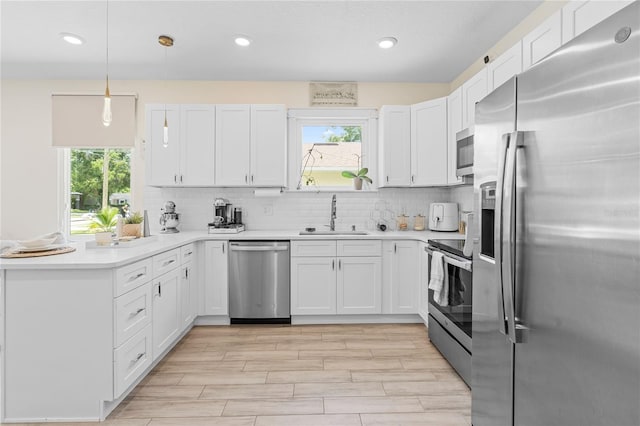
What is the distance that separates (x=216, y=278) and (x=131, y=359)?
1.42 meters

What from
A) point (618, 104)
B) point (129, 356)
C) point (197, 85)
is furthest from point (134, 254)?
point (197, 85)

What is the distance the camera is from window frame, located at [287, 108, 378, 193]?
4.10 m

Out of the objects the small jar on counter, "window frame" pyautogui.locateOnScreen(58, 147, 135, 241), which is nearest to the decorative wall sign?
the small jar on counter

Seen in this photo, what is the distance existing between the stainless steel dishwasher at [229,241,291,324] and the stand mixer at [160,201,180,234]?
0.90m

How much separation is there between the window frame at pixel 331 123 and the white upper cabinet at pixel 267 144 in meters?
0.35

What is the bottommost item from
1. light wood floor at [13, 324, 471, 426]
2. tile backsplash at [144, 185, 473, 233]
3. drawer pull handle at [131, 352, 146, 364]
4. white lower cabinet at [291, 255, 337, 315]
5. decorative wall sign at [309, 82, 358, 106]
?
light wood floor at [13, 324, 471, 426]

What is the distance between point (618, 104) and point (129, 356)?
2.53 m

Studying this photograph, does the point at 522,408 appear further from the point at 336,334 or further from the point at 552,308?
the point at 336,334

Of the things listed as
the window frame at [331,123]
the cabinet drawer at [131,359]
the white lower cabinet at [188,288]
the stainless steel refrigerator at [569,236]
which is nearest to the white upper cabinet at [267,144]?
the window frame at [331,123]

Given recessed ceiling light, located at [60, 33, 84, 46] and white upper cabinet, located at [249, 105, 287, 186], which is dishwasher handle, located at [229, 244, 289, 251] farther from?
recessed ceiling light, located at [60, 33, 84, 46]

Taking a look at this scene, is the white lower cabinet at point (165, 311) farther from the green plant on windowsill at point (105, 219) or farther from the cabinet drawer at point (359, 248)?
the cabinet drawer at point (359, 248)

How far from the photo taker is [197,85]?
4.07 meters

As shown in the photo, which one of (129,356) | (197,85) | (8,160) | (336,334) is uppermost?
(197,85)

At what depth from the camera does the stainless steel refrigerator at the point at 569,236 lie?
822 millimetres
